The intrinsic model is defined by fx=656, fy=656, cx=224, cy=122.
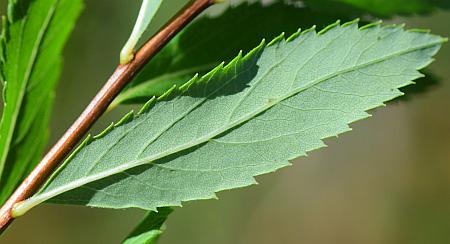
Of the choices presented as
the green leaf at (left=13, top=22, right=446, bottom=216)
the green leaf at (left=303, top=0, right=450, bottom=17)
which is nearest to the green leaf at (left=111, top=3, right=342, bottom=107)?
the green leaf at (left=303, top=0, right=450, bottom=17)

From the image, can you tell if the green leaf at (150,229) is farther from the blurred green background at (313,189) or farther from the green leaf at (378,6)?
the blurred green background at (313,189)

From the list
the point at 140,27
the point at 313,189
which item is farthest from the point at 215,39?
the point at 313,189

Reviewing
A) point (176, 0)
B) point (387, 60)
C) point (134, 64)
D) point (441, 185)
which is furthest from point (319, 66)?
point (441, 185)

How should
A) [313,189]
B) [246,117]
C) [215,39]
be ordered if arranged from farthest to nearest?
1. [313,189]
2. [215,39]
3. [246,117]

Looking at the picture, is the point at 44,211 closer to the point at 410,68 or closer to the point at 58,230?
the point at 58,230

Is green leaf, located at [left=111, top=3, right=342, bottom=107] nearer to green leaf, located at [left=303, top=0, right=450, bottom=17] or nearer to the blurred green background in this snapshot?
green leaf, located at [left=303, top=0, right=450, bottom=17]

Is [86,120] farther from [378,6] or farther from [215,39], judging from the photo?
[378,6]
